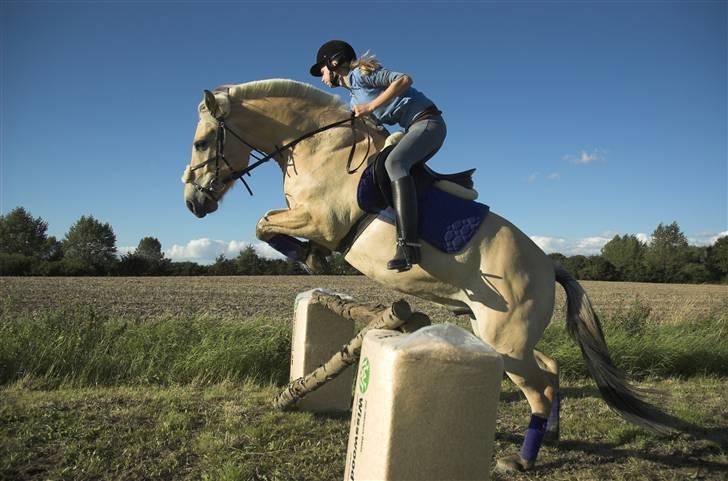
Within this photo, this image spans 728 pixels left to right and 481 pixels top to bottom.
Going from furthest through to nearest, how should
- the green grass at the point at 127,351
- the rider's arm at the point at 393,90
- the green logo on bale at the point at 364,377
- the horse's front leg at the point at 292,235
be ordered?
the green grass at the point at 127,351 < the horse's front leg at the point at 292,235 < the rider's arm at the point at 393,90 < the green logo on bale at the point at 364,377

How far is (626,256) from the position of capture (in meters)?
62.0

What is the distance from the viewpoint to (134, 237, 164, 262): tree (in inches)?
1719

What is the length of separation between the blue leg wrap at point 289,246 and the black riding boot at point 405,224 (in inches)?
30.7

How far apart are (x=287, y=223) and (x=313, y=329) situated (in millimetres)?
1428

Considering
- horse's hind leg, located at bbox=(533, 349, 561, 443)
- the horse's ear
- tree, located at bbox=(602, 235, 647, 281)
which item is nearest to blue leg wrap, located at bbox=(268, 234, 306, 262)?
the horse's ear

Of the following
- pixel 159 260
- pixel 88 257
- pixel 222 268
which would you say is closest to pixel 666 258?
pixel 222 268

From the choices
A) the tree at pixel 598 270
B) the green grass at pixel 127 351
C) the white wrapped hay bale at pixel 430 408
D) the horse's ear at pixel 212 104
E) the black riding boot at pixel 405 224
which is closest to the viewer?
the white wrapped hay bale at pixel 430 408

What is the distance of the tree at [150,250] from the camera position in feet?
143

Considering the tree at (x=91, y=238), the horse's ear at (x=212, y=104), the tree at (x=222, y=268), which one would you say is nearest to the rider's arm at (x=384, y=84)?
the horse's ear at (x=212, y=104)

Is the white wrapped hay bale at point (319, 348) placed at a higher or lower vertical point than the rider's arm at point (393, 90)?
lower

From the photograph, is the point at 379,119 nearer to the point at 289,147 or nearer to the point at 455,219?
the point at 289,147

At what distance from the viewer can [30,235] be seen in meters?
50.7

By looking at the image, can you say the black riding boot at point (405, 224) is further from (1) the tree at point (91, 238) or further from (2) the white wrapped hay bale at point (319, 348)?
(1) the tree at point (91, 238)

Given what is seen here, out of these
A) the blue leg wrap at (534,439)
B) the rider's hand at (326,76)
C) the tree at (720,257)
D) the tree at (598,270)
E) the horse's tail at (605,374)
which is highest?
the tree at (720,257)
